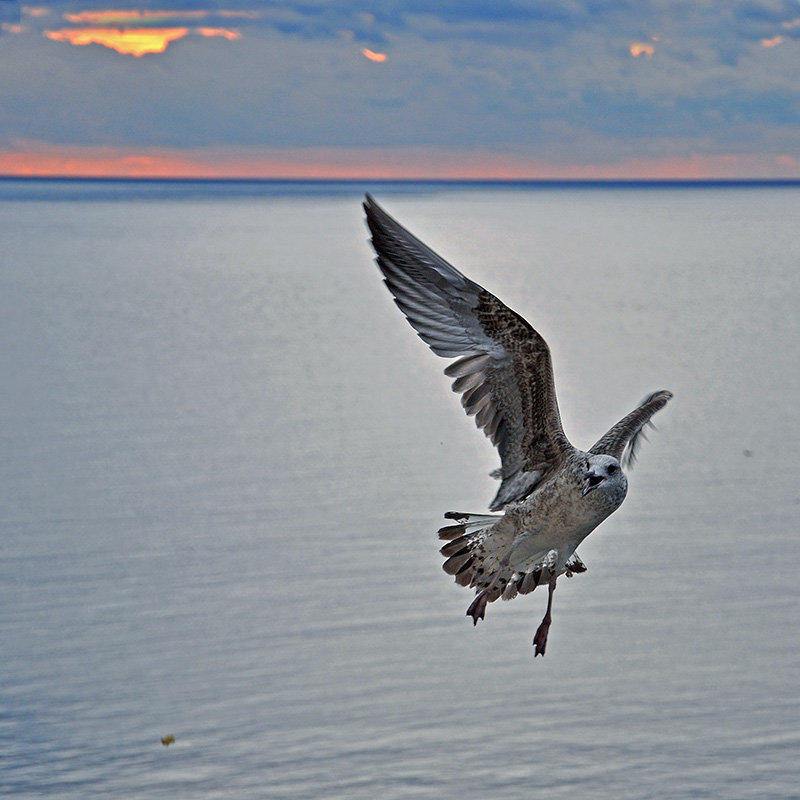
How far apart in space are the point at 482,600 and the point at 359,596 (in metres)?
8.26

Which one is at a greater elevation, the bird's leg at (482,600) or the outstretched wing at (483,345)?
the outstretched wing at (483,345)

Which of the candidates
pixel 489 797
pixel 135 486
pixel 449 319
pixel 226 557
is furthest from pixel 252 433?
pixel 449 319

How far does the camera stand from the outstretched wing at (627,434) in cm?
1075

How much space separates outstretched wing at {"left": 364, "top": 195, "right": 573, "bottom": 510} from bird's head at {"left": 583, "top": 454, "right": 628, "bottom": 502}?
0.63m

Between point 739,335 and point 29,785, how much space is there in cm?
3086

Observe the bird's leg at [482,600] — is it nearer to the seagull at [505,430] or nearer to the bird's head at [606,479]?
the seagull at [505,430]

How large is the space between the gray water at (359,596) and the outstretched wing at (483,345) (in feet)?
18.6

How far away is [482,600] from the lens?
10312 mm

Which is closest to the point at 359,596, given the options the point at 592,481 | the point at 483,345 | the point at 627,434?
the point at 627,434

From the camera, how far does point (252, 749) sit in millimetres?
15508

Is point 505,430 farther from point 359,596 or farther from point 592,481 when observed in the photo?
point 359,596

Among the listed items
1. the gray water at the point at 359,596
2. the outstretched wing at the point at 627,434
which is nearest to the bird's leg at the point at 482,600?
the outstretched wing at the point at 627,434

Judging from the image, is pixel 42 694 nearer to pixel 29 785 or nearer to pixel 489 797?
pixel 29 785

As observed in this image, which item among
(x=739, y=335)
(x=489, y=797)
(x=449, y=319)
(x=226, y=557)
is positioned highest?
(x=739, y=335)
